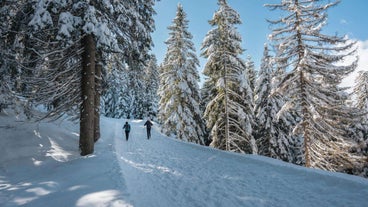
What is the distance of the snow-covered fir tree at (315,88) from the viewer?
14.6 m

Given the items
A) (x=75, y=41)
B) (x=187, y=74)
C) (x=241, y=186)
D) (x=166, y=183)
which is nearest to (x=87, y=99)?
(x=75, y=41)

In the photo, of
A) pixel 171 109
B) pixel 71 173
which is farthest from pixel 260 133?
pixel 71 173

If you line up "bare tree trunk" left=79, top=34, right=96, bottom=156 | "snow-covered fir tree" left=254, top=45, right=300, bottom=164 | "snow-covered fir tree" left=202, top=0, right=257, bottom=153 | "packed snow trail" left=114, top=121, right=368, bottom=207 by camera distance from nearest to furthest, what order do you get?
"packed snow trail" left=114, top=121, right=368, bottom=207 → "bare tree trunk" left=79, top=34, right=96, bottom=156 → "snow-covered fir tree" left=202, top=0, right=257, bottom=153 → "snow-covered fir tree" left=254, top=45, right=300, bottom=164

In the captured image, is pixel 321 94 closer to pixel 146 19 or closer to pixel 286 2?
pixel 286 2

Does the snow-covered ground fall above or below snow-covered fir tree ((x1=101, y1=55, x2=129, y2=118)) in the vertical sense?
below

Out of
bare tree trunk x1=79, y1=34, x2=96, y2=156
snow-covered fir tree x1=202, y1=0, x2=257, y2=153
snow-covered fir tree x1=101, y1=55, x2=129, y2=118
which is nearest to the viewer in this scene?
bare tree trunk x1=79, y1=34, x2=96, y2=156

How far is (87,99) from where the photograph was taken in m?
10.3

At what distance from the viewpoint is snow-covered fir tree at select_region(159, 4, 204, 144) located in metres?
23.1

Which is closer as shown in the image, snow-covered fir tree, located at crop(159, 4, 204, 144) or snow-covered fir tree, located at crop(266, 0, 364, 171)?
snow-covered fir tree, located at crop(266, 0, 364, 171)

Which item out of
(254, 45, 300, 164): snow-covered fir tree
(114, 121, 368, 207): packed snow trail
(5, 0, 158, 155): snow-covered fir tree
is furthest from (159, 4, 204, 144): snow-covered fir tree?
(114, 121, 368, 207): packed snow trail

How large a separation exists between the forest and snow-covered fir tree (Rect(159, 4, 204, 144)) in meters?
0.10

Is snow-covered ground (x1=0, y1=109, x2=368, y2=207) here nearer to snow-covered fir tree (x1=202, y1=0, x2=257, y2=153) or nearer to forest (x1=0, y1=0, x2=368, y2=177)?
forest (x1=0, y1=0, x2=368, y2=177)

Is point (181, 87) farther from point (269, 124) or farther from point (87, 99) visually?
point (87, 99)

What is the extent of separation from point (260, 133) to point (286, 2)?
489 inches
